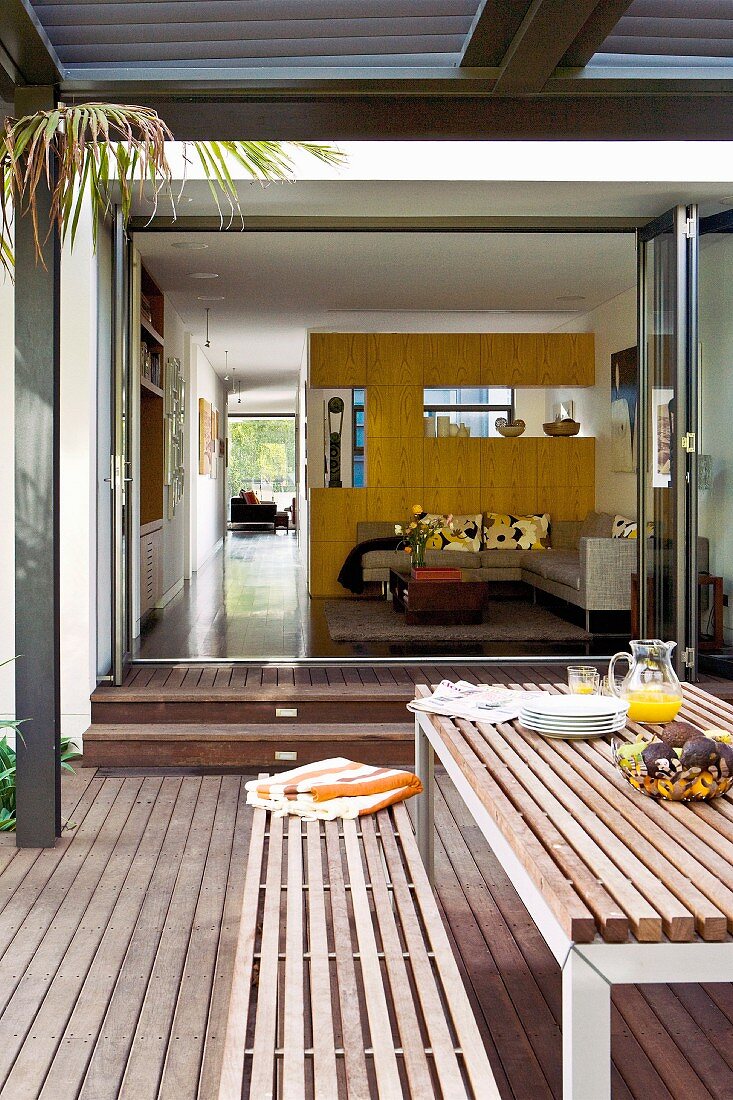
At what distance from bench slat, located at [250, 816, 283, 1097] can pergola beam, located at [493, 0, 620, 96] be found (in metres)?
2.11

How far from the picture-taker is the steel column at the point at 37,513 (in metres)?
3.73

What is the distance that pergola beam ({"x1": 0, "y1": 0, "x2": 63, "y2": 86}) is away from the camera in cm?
295

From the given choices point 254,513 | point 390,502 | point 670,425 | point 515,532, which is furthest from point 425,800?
point 254,513

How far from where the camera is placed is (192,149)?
4.91m

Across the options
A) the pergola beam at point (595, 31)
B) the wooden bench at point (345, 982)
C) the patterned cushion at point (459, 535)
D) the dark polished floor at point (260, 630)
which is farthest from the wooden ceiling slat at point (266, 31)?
the patterned cushion at point (459, 535)

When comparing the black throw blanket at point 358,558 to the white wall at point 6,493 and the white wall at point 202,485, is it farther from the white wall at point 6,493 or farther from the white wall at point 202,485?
the white wall at point 6,493

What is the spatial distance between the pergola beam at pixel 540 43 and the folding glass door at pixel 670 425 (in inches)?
93.0

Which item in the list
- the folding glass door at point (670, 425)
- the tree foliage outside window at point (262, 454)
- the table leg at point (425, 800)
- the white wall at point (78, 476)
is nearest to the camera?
the table leg at point (425, 800)

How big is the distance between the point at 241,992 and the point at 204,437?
11.5m

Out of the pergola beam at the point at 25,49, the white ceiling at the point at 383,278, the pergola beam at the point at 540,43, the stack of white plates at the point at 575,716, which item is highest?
the white ceiling at the point at 383,278

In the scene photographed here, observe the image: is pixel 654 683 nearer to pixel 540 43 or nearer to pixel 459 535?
pixel 540 43

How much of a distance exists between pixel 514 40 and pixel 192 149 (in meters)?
2.29

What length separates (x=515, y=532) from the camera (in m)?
9.96

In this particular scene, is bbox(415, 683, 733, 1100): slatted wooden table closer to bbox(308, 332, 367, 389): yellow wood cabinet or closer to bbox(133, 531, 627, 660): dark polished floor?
bbox(133, 531, 627, 660): dark polished floor
